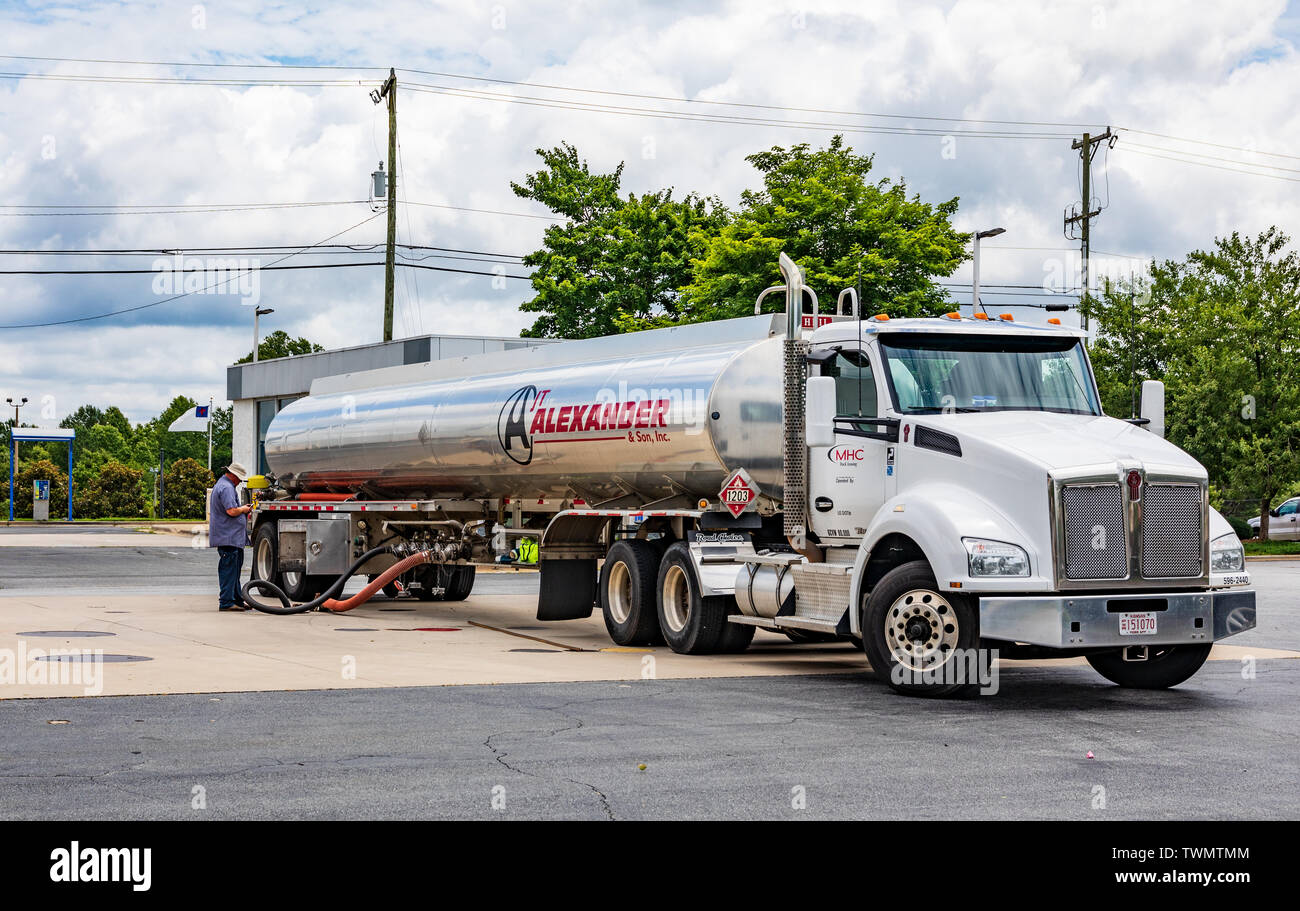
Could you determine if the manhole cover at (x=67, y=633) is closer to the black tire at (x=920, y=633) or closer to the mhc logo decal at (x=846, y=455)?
the mhc logo decal at (x=846, y=455)

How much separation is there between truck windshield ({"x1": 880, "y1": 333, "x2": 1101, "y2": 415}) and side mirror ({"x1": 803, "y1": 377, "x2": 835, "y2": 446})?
0.55 metres

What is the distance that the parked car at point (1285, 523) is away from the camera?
5031 centimetres

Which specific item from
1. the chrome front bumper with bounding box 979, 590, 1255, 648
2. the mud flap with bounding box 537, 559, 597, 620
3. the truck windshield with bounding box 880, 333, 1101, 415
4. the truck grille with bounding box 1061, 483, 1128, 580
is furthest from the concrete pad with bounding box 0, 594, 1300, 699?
the truck grille with bounding box 1061, 483, 1128, 580

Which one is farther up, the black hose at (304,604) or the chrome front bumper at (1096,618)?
the chrome front bumper at (1096,618)

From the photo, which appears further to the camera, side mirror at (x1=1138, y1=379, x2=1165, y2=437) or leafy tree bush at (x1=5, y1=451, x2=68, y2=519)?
leafy tree bush at (x1=5, y1=451, x2=68, y2=519)

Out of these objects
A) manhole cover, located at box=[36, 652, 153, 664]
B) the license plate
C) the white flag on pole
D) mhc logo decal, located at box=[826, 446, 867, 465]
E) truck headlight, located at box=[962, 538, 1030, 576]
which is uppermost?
the white flag on pole

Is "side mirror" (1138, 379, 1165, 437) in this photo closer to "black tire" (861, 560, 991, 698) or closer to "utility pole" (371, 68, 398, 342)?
"black tire" (861, 560, 991, 698)

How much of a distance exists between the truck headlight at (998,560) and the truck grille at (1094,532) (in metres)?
0.33

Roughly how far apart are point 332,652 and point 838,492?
551 centimetres

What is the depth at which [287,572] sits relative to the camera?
2314cm

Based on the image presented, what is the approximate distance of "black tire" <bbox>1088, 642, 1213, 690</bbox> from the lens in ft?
41.6

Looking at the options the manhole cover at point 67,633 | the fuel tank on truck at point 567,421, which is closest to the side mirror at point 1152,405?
the fuel tank on truck at point 567,421
